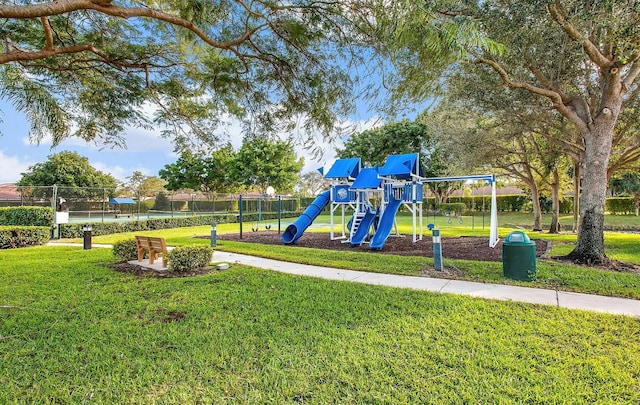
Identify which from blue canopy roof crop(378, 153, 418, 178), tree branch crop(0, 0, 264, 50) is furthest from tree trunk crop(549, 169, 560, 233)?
tree branch crop(0, 0, 264, 50)

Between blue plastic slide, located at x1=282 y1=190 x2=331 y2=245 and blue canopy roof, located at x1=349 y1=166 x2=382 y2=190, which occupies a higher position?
blue canopy roof, located at x1=349 y1=166 x2=382 y2=190

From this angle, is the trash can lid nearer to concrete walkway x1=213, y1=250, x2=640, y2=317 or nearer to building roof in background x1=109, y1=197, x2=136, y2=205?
concrete walkway x1=213, y1=250, x2=640, y2=317

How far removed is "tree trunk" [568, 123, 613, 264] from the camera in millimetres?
7852

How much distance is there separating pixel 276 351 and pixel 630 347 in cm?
346

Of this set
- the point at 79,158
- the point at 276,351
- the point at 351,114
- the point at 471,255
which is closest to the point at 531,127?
the point at 471,255

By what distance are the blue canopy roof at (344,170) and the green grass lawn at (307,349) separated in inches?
328

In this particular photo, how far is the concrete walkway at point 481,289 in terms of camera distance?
476 cm

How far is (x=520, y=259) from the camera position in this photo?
634 cm

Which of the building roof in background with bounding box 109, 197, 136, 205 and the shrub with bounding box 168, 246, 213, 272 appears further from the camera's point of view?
the building roof in background with bounding box 109, 197, 136, 205

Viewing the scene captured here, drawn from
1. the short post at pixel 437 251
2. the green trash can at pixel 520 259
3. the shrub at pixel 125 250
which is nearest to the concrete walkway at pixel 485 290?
the green trash can at pixel 520 259

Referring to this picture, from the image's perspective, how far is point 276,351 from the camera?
329 centimetres

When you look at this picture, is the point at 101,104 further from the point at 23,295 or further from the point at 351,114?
the point at 351,114

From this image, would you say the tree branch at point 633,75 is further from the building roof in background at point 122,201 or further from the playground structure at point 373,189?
the building roof in background at point 122,201

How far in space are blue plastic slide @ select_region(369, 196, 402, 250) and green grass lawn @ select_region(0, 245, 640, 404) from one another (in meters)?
5.65
